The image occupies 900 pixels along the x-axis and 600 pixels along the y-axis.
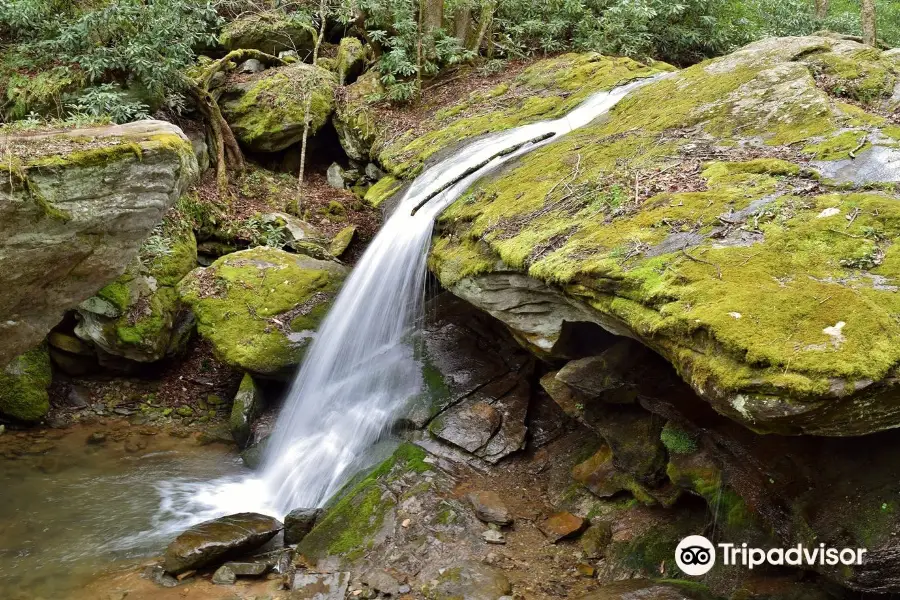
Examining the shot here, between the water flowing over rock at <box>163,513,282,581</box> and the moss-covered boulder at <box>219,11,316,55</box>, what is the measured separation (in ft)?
38.3

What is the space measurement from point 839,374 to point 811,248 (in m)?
1.37

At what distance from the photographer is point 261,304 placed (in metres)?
9.20

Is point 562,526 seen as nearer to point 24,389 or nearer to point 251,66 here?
point 24,389

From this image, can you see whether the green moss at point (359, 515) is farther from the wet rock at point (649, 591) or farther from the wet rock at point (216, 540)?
the wet rock at point (649, 591)

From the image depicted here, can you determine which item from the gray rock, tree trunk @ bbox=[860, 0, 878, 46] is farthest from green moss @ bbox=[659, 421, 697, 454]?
tree trunk @ bbox=[860, 0, 878, 46]

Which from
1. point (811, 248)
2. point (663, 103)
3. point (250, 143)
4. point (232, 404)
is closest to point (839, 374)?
point (811, 248)

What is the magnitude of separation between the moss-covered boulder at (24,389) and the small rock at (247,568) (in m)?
4.96

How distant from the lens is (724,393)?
3.62 meters

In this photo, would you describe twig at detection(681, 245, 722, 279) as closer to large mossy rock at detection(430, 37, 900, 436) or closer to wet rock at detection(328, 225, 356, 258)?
large mossy rock at detection(430, 37, 900, 436)

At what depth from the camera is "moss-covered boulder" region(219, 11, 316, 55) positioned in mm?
14383

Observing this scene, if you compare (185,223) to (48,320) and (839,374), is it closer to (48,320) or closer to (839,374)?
(48,320)

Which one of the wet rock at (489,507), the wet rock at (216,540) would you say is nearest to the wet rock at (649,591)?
the wet rock at (489,507)

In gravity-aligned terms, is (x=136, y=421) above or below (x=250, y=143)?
below

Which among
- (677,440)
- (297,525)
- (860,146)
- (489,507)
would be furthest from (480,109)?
(297,525)
